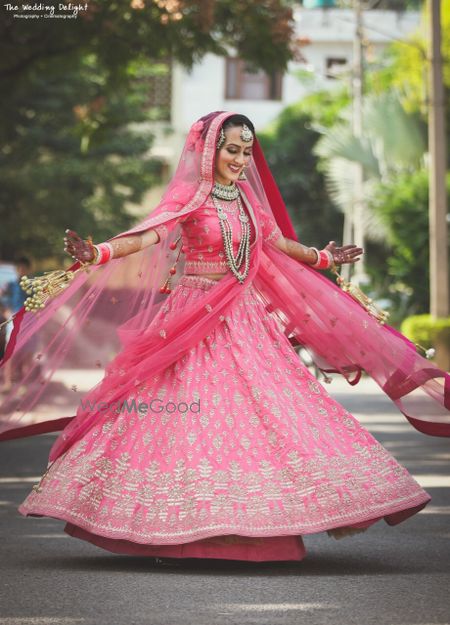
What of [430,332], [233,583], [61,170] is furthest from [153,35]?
[61,170]

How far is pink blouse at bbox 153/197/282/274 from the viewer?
6.76m

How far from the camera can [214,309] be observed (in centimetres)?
666

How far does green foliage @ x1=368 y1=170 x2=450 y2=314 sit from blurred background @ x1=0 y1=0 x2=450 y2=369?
0.10ft

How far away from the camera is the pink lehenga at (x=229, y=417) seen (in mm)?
6070

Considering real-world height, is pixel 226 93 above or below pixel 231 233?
above

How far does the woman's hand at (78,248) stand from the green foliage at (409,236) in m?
19.3

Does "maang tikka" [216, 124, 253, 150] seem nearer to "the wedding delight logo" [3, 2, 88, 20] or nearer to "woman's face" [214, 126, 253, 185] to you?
"woman's face" [214, 126, 253, 185]

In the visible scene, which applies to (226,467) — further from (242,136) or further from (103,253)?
(242,136)

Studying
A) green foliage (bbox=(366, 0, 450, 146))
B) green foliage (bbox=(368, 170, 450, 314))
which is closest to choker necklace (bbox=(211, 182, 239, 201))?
green foliage (bbox=(368, 170, 450, 314))

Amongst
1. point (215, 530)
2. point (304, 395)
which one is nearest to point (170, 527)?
point (215, 530)

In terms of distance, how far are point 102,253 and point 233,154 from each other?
0.85 meters

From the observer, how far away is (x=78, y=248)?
6.29 metres

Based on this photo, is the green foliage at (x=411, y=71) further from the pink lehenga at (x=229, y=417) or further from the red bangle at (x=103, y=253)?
the red bangle at (x=103, y=253)

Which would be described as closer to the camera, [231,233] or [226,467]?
[226,467]
